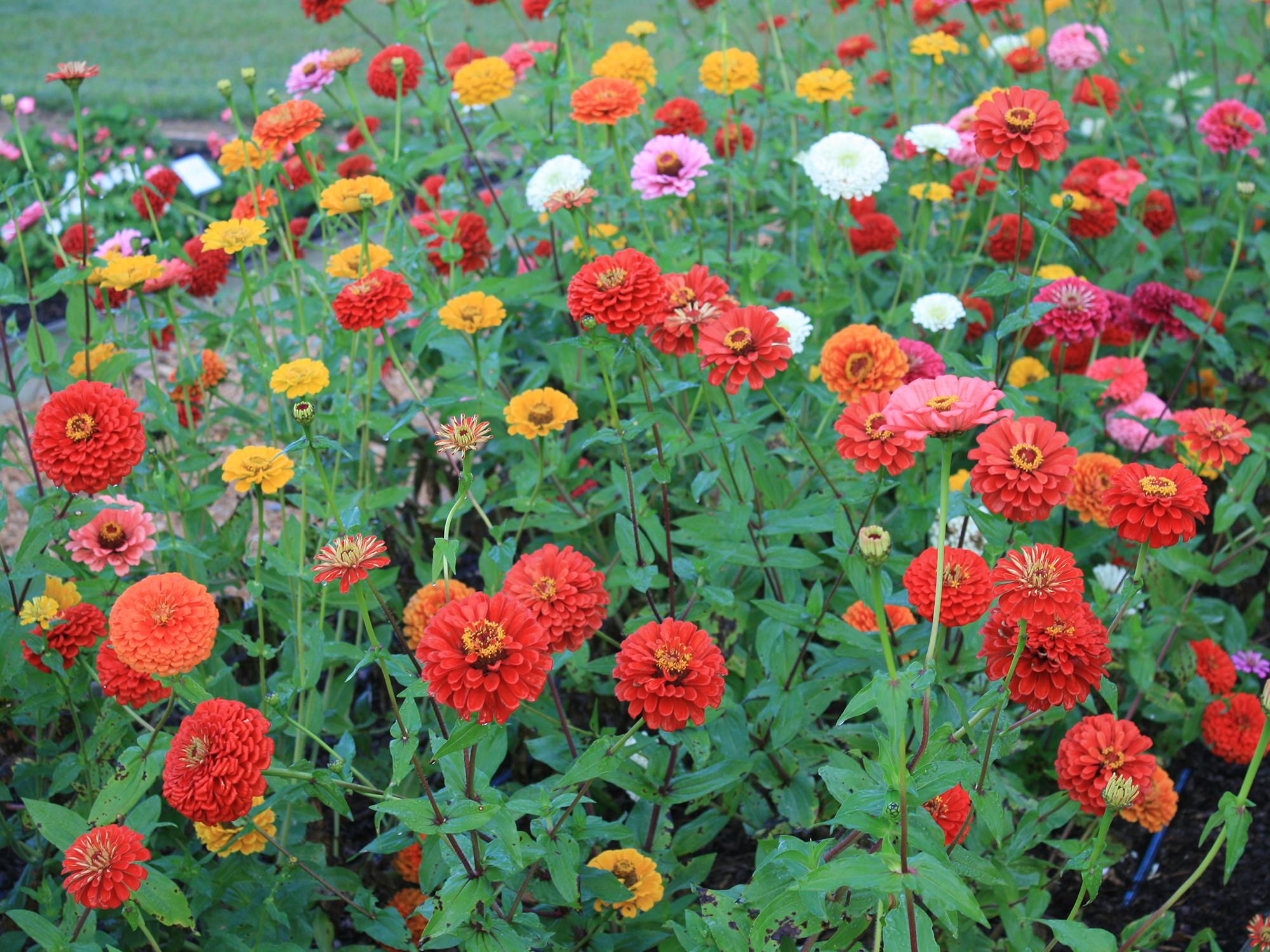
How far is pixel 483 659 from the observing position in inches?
43.1

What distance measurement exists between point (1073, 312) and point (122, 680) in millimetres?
1719

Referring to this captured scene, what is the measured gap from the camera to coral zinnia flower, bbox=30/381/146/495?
146 cm

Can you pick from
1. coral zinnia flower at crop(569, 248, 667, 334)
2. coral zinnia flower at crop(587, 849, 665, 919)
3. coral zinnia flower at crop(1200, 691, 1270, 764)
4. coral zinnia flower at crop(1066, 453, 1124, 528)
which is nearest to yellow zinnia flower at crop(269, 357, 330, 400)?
coral zinnia flower at crop(569, 248, 667, 334)

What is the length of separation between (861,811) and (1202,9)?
4106 mm

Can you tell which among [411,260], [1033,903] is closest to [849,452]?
[1033,903]

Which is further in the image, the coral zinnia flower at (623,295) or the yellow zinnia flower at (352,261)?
the yellow zinnia flower at (352,261)

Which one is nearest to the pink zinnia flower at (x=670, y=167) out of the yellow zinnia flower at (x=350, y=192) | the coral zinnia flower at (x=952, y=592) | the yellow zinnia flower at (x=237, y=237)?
the yellow zinnia flower at (x=350, y=192)

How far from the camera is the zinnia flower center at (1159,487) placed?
Result: 128 cm

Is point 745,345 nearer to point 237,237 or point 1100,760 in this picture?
point 1100,760

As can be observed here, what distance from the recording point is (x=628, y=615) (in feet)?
7.01

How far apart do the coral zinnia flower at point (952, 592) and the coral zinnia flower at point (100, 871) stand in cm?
103

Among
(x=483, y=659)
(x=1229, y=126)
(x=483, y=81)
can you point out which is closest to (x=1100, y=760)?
(x=483, y=659)

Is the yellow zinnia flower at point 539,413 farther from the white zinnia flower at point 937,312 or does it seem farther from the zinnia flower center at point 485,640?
the white zinnia flower at point 937,312

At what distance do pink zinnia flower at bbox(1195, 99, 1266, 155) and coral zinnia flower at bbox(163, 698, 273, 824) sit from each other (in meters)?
2.76
